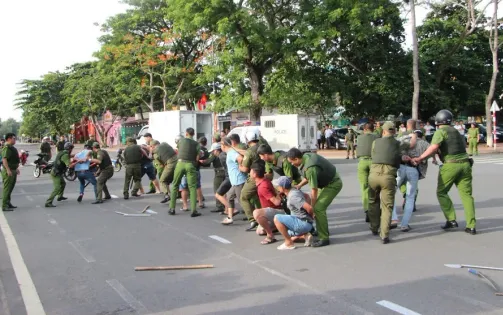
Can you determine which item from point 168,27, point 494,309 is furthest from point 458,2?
point 494,309

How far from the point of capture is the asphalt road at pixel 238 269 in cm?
454

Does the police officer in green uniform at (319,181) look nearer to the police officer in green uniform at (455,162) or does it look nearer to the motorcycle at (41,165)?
the police officer in green uniform at (455,162)

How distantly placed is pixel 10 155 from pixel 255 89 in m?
19.5

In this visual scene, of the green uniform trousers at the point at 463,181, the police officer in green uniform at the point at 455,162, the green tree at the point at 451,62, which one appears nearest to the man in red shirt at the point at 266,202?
the police officer in green uniform at the point at 455,162

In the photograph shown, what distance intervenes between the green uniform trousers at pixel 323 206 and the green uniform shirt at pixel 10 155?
24.3ft

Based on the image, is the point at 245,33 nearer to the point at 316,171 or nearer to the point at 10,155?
the point at 10,155

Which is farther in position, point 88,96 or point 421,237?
point 88,96

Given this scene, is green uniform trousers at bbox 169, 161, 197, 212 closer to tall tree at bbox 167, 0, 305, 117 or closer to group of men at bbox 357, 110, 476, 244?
group of men at bbox 357, 110, 476, 244

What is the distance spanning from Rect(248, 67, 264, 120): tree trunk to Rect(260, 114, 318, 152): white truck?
206 centimetres

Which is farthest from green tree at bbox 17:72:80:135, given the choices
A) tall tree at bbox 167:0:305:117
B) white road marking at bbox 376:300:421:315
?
white road marking at bbox 376:300:421:315

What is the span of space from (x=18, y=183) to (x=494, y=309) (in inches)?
655

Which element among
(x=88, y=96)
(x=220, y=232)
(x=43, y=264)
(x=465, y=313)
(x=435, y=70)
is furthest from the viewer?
(x=88, y=96)

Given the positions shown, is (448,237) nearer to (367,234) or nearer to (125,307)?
(367,234)

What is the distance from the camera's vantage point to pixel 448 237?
695 centimetres
